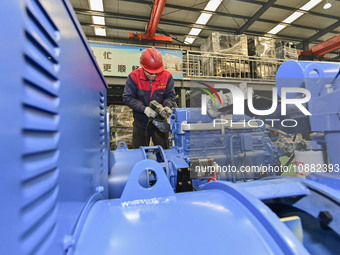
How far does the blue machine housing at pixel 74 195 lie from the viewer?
20cm

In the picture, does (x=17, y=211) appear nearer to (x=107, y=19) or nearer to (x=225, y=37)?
(x=225, y=37)

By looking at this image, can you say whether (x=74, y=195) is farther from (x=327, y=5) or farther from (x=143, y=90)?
(x=327, y=5)

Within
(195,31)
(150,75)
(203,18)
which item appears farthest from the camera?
(195,31)

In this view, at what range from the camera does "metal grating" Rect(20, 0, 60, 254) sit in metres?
0.22

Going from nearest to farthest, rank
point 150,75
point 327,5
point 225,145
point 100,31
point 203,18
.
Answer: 1. point 225,145
2. point 150,75
3. point 327,5
4. point 203,18
5. point 100,31

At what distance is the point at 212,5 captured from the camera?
516 centimetres

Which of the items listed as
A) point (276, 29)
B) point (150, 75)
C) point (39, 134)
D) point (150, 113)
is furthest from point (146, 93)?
point (276, 29)

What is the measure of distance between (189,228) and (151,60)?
5.78ft

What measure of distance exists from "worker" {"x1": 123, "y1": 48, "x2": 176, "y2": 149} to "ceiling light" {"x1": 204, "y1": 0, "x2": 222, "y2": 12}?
4090 mm

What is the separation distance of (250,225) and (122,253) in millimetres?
253

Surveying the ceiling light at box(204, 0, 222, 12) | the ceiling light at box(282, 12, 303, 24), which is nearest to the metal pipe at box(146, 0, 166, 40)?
the ceiling light at box(204, 0, 222, 12)

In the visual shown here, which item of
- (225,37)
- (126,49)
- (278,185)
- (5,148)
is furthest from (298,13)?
(5,148)

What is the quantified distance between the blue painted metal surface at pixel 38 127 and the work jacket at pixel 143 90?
5.29 ft

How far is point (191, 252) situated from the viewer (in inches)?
13.9
